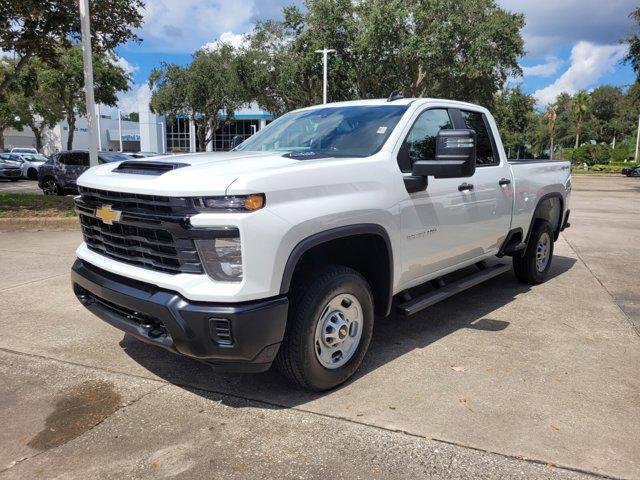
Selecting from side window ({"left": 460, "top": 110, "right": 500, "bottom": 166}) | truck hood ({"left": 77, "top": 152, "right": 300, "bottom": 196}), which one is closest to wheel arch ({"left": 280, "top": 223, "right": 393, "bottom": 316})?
truck hood ({"left": 77, "top": 152, "right": 300, "bottom": 196})

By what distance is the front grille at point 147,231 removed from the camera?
3.01m

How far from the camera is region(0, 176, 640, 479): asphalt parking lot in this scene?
113 inches

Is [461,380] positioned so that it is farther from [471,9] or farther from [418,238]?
[471,9]

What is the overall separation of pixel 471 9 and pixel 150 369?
→ 26464 mm

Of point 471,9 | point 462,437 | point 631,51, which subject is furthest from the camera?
point 471,9

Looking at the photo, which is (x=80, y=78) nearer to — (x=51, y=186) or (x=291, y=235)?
(x=51, y=186)

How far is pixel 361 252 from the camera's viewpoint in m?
3.90

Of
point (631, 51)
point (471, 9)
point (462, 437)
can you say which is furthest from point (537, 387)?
point (471, 9)

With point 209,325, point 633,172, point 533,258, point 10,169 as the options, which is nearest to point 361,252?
point 209,325

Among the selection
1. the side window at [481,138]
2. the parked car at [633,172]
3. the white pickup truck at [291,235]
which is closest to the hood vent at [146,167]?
the white pickup truck at [291,235]

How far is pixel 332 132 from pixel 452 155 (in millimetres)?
1078

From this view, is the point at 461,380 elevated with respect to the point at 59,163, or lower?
lower

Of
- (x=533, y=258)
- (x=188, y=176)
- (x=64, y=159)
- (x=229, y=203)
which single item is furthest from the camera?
(x=64, y=159)

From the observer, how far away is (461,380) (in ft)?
12.7
